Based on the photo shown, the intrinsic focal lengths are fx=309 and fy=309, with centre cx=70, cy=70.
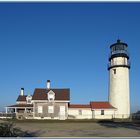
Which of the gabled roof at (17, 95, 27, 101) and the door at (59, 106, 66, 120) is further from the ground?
the gabled roof at (17, 95, 27, 101)

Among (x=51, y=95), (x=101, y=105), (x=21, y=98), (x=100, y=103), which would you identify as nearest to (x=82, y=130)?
(x=51, y=95)

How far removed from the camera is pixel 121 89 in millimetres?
37219

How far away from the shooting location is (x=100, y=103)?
128ft

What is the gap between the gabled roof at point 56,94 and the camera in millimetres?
37344

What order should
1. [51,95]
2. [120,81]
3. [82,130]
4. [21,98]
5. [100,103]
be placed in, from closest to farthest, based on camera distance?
1. [82,130]
2. [120,81]
3. [51,95]
4. [100,103]
5. [21,98]

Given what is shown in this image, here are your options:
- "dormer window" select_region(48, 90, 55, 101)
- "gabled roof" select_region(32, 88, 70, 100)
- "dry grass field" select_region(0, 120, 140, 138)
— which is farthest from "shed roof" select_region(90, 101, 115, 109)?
"dry grass field" select_region(0, 120, 140, 138)

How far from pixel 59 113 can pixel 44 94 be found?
11.0 ft

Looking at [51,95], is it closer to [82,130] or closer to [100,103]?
[100,103]

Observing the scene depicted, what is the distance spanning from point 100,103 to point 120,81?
393 cm

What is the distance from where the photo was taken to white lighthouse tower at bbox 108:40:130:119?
37344 mm

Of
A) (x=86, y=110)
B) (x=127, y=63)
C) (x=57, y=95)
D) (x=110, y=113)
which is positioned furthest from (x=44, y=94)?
(x=127, y=63)

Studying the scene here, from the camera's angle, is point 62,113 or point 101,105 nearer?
point 62,113

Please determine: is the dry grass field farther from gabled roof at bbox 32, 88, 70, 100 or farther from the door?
gabled roof at bbox 32, 88, 70, 100

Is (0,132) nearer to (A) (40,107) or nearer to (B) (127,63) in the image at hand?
(A) (40,107)
